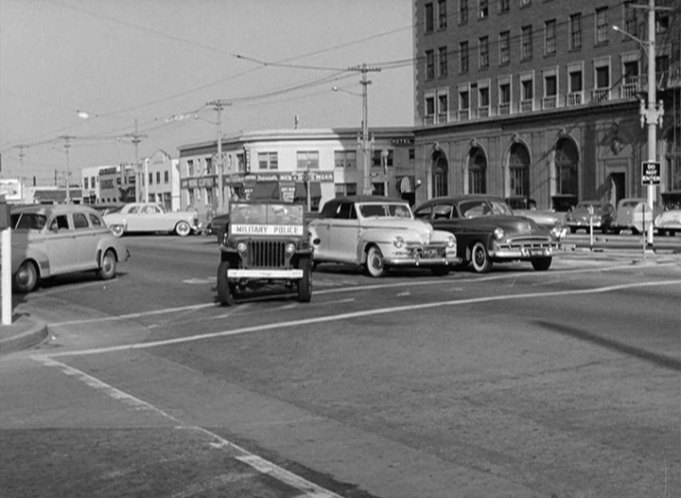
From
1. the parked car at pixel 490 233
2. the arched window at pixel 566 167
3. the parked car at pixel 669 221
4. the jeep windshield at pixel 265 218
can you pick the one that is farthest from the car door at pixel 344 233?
the arched window at pixel 566 167

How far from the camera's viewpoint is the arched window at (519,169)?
7038 centimetres

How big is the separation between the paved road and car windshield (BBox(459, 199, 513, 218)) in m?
7.37

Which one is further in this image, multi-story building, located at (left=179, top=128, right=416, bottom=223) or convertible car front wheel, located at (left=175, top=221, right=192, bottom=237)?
multi-story building, located at (left=179, top=128, right=416, bottom=223)

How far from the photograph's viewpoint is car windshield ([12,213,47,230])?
23609mm

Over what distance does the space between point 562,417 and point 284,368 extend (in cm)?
413

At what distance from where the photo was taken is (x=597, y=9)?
6334 centimetres

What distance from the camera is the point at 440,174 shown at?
79.9 metres

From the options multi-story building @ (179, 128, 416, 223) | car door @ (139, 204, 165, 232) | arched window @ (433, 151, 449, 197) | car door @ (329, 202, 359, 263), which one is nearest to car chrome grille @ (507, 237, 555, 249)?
car door @ (329, 202, 359, 263)

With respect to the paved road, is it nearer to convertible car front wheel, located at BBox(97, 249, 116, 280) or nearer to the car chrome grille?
the car chrome grille

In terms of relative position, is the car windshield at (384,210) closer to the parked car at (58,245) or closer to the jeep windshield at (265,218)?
the jeep windshield at (265,218)

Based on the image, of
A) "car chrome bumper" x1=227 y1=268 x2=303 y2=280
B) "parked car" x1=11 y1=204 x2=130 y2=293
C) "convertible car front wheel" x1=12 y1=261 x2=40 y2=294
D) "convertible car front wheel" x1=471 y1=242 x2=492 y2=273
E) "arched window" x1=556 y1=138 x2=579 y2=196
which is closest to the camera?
"car chrome bumper" x1=227 y1=268 x2=303 y2=280

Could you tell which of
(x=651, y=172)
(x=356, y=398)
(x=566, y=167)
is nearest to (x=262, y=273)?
(x=356, y=398)

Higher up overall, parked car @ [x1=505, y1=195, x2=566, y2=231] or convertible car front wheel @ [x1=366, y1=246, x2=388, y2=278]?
parked car @ [x1=505, y1=195, x2=566, y2=231]

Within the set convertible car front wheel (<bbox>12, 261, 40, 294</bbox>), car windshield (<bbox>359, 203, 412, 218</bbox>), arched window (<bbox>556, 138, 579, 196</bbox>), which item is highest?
arched window (<bbox>556, 138, 579, 196</bbox>)
